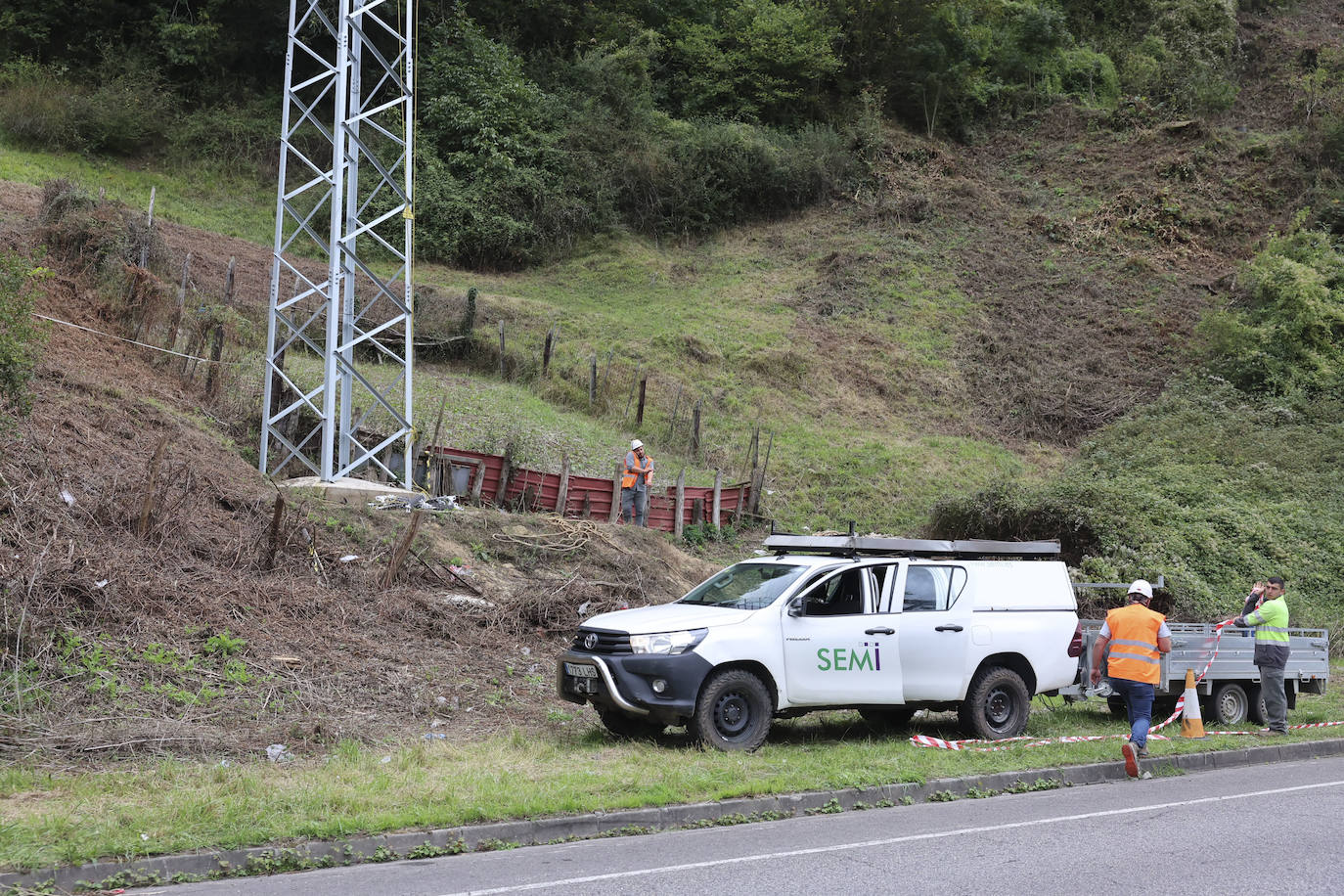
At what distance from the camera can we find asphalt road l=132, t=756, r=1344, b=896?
19.8 feet

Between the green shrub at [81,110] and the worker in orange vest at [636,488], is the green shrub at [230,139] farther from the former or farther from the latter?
the worker in orange vest at [636,488]

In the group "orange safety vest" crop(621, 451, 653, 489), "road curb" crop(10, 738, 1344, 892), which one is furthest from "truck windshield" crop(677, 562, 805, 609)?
"orange safety vest" crop(621, 451, 653, 489)

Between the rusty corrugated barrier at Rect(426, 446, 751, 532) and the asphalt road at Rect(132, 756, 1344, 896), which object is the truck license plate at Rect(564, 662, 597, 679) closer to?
the asphalt road at Rect(132, 756, 1344, 896)

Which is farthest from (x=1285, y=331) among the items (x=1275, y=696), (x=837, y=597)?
(x=837, y=597)

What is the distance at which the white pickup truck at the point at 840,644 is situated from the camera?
9.66 m

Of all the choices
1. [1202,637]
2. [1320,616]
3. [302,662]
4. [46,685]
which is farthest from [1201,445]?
[46,685]

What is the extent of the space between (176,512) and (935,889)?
961 cm

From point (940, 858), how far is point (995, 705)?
488 centimetres

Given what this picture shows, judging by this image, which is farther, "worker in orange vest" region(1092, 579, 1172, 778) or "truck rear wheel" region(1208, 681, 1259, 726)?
"truck rear wheel" region(1208, 681, 1259, 726)

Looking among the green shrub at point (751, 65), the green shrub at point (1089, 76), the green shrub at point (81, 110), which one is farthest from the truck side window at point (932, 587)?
the green shrub at point (1089, 76)

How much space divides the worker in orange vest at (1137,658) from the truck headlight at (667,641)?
391cm

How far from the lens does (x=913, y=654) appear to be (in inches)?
423

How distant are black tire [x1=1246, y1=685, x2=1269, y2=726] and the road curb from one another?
3707mm

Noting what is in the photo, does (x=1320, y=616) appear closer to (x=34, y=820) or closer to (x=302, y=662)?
(x=302, y=662)
